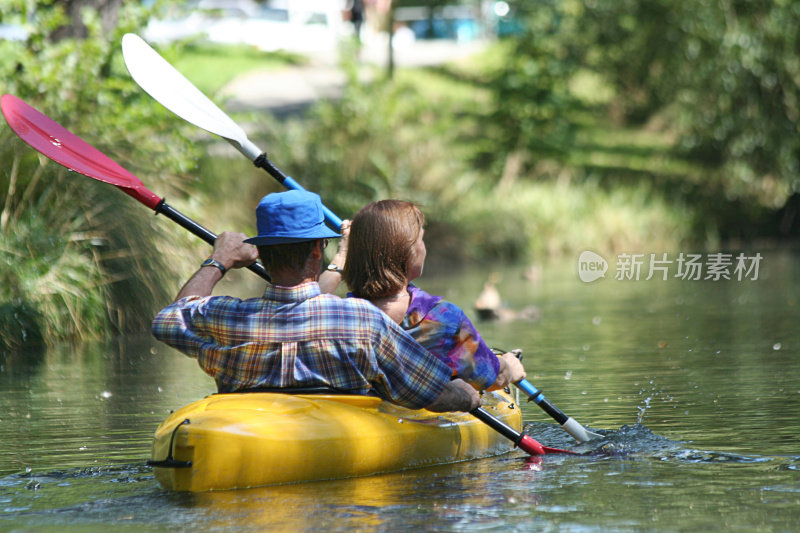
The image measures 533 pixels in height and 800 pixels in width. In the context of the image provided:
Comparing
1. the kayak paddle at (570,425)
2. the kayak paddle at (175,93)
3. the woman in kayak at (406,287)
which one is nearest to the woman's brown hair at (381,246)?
the woman in kayak at (406,287)

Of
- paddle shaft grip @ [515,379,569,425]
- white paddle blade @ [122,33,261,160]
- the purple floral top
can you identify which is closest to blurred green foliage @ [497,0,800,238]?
white paddle blade @ [122,33,261,160]

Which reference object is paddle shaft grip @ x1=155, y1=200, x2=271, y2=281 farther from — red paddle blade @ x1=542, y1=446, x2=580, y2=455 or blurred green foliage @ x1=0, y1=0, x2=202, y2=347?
blurred green foliage @ x1=0, y1=0, x2=202, y2=347

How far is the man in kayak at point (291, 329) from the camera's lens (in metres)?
4.77

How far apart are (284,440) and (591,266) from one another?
46.5 ft

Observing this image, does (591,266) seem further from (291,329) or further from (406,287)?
(291,329)

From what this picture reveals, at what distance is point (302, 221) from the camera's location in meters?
4.70

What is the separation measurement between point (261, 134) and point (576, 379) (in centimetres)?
1172

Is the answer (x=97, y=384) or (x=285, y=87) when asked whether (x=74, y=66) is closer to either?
(x=97, y=384)

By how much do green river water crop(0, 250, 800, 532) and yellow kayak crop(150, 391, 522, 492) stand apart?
0.08 meters

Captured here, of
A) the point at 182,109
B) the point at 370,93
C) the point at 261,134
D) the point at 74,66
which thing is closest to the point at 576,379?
the point at 182,109

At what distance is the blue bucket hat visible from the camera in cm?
469

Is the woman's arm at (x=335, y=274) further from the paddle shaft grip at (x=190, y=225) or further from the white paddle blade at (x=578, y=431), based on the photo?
the white paddle blade at (x=578, y=431)

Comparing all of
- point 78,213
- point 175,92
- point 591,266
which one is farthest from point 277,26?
point 175,92

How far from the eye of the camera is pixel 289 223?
184 inches
